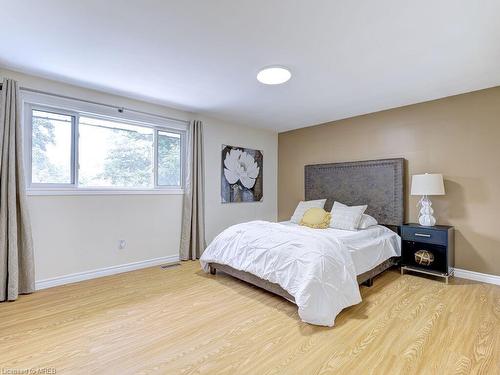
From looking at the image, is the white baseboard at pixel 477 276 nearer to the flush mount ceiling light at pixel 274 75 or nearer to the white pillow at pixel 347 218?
the white pillow at pixel 347 218

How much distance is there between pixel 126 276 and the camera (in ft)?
11.0

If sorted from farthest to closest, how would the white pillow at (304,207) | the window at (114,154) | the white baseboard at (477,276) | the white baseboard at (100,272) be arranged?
the white pillow at (304,207)
the window at (114,154)
the white baseboard at (477,276)
the white baseboard at (100,272)

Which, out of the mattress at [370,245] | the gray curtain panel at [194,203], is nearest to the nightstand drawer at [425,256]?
the mattress at [370,245]

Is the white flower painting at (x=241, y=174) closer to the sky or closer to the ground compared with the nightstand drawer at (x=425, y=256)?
closer to the sky

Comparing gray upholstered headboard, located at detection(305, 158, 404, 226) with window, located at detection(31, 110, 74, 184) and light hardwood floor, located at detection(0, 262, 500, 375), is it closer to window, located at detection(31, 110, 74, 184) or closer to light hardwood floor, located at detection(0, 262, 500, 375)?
light hardwood floor, located at detection(0, 262, 500, 375)

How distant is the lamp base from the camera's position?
10.9 ft

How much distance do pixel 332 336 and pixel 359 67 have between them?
2394mm

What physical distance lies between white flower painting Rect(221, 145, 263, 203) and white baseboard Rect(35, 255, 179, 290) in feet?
4.58

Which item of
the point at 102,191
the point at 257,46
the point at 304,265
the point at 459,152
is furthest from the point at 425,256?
the point at 102,191

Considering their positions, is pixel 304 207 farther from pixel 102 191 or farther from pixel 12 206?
pixel 12 206

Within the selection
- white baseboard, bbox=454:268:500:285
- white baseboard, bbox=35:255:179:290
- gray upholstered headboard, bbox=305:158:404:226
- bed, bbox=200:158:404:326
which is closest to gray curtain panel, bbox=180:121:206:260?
white baseboard, bbox=35:255:179:290

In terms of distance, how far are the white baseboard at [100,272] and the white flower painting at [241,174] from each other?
1395mm

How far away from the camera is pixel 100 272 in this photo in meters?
3.31

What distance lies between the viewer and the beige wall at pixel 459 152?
10.2 feet
